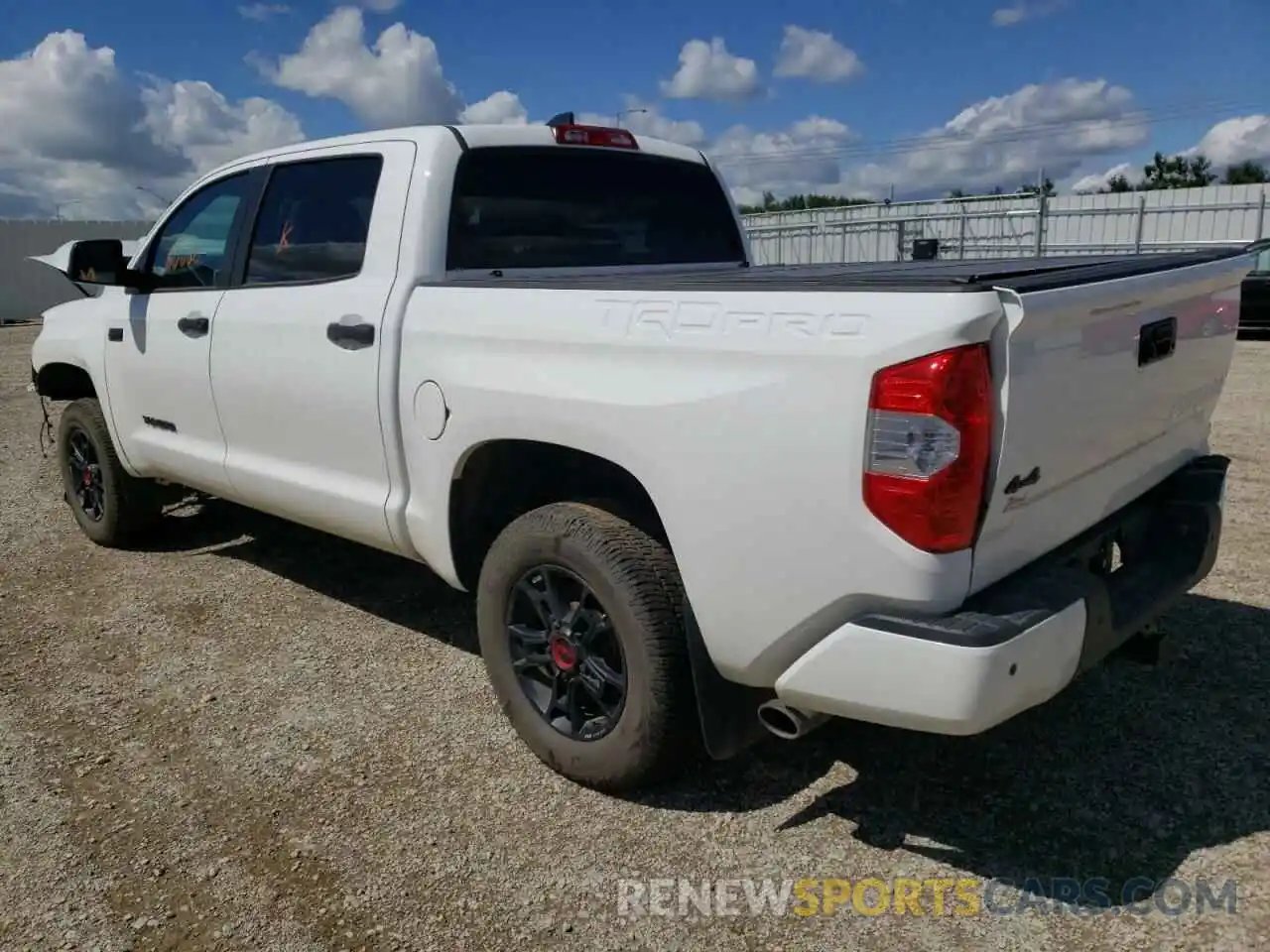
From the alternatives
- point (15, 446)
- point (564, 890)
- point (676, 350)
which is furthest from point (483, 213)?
point (15, 446)

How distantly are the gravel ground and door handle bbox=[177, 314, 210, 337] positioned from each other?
4.15ft

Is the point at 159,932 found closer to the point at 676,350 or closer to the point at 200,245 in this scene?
the point at 676,350

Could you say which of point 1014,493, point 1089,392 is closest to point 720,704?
point 1014,493

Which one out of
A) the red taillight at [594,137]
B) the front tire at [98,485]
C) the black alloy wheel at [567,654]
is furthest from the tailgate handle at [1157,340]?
the front tire at [98,485]

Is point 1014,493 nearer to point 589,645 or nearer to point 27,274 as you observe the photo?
point 589,645

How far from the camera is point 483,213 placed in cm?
363

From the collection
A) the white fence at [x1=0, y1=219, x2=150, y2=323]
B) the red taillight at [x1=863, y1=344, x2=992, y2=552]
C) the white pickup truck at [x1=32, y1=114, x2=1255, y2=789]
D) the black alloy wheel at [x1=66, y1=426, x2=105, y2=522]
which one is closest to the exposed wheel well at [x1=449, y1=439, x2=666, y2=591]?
the white pickup truck at [x1=32, y1=114, x2=1255, y2=789]

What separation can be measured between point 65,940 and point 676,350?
204 centimetres

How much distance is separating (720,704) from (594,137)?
2.40 m

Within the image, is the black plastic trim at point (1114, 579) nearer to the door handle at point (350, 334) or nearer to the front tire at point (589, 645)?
the front tire at point (589, 645)

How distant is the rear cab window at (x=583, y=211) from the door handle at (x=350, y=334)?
35 cm

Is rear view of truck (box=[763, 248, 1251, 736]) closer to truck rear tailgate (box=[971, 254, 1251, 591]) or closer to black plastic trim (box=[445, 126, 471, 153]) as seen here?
truck rear tailgate (box=[971, 254, 1251, 591])

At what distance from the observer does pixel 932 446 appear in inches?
83.7

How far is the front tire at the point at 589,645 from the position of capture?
9.03 ft
